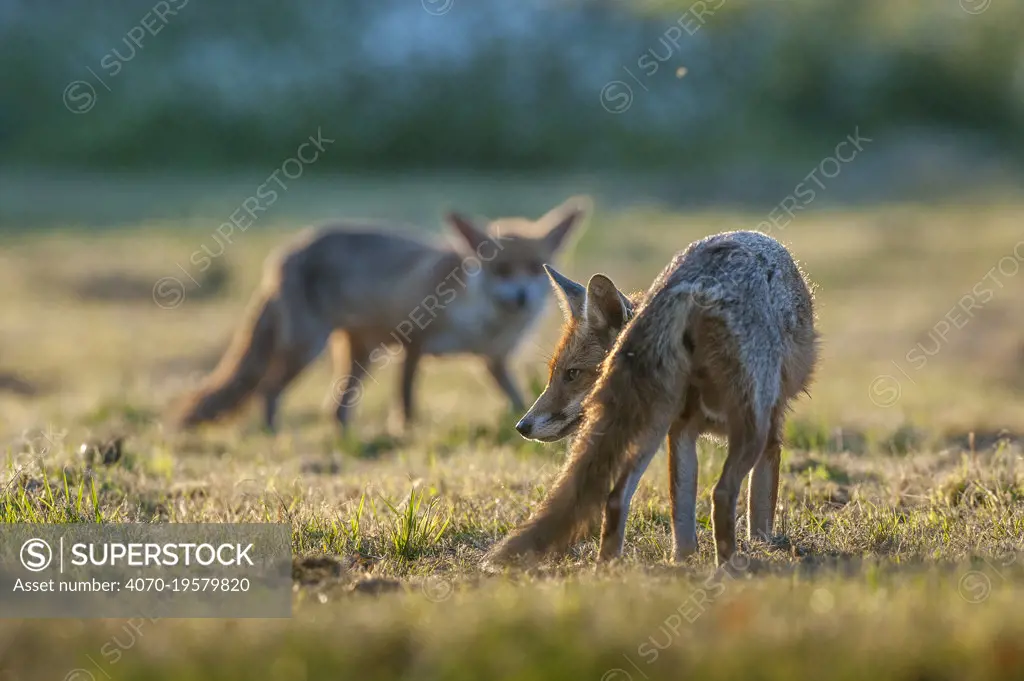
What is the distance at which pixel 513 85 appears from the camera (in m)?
42.9

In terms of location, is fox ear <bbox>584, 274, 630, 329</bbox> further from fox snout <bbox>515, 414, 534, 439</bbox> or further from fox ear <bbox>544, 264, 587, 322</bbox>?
fox snout <bbox>515, 414, 534, 439</bbox>

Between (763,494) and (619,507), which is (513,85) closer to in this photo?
(763,494)

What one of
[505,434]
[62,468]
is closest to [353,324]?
[505,434]

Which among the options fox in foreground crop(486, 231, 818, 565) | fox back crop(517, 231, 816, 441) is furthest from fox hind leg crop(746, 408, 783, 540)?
fox back crop(517, 231, 816, 441)

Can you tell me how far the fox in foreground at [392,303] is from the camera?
12.0 m

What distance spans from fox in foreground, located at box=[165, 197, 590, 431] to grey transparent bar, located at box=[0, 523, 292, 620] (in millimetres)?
6494

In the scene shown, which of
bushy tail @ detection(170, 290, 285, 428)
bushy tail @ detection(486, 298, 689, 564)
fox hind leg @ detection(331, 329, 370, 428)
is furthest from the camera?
fox hind leg @ detection(331, 329, 370, 428)

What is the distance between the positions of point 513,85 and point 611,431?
Answer: 39447mm

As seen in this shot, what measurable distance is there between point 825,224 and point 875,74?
61.1 ft

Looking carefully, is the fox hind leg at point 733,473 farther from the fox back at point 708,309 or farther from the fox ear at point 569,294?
the fox ear at point 569,294

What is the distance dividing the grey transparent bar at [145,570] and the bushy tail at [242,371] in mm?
5782

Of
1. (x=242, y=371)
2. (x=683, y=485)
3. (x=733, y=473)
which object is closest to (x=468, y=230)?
(x=242, y=371)

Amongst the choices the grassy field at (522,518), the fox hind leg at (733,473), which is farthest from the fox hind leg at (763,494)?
the fox hind leg at (733,473)

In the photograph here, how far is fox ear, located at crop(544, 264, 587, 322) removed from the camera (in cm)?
570
